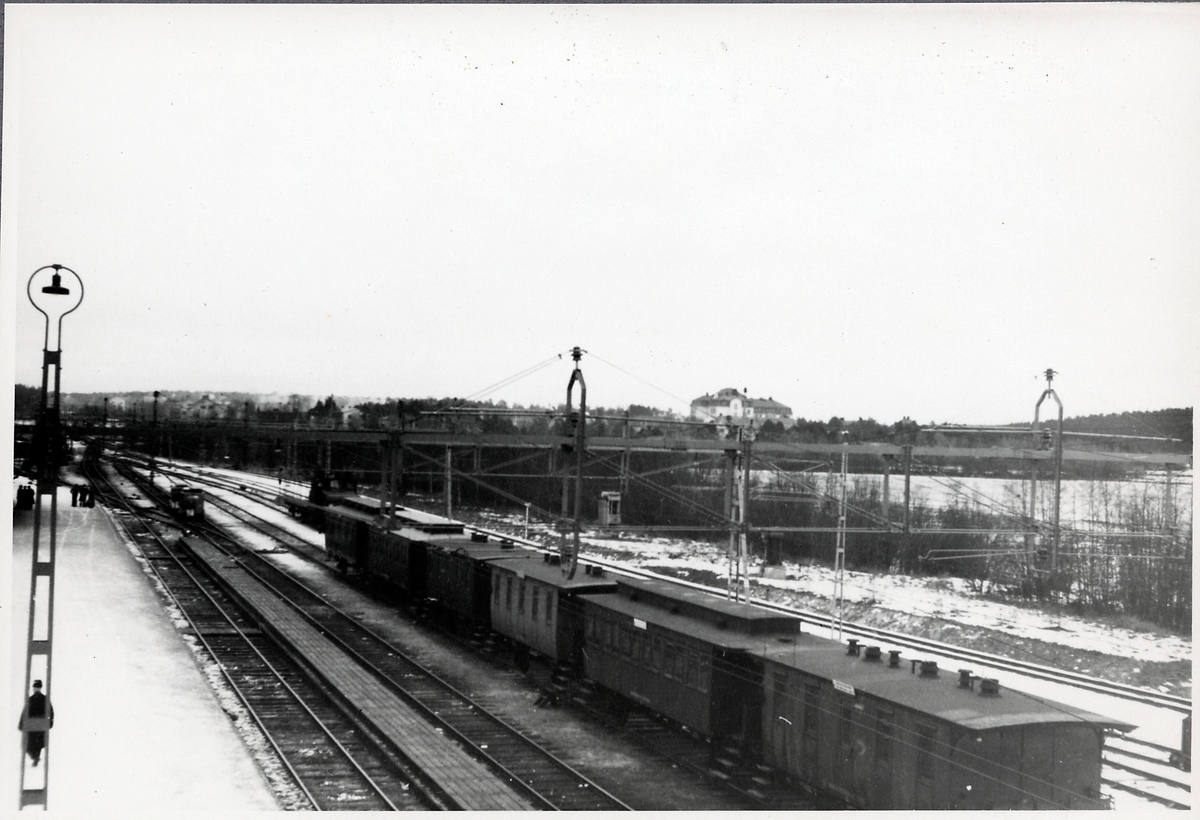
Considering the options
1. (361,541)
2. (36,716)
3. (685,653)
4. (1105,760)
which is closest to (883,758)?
(1105,760)

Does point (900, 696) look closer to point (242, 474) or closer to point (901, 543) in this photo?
point (901, 543)

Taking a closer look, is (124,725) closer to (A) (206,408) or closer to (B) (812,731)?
(B) (812,731)

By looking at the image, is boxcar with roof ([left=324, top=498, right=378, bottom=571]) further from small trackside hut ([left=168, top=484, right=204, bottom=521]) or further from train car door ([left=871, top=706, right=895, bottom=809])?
train car door ([left=871, top=706, right=895, bottom=809])

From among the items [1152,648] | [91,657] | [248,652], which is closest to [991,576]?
[1152,648]

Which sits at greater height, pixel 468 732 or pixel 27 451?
pixel 27 451

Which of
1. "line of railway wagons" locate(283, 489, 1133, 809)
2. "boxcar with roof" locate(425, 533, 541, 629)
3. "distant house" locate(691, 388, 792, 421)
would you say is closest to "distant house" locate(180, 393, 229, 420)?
"boxcar with roof" locate(425, 533, 541, 629)
